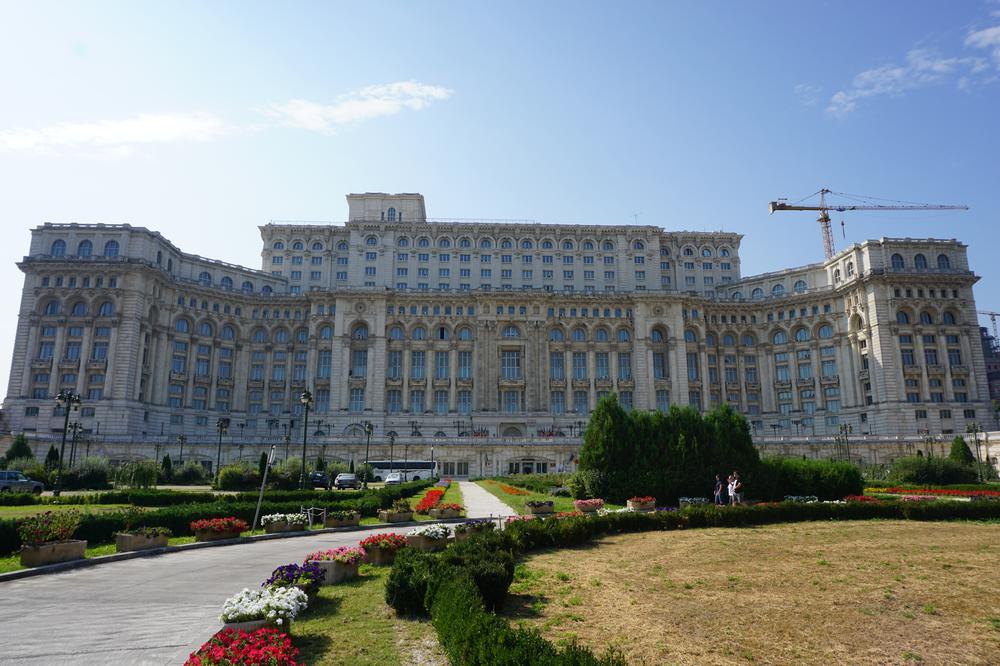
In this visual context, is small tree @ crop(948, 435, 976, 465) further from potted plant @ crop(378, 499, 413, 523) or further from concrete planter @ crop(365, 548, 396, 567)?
concrete planter @ crop(365, 548, 396, 567)

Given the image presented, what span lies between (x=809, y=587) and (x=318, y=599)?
1232cm

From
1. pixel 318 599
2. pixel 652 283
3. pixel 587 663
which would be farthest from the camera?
pixel 652 283

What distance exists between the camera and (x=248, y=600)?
1141 centimetres

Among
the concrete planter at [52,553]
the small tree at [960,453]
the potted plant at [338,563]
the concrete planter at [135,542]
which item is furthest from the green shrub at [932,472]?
the concrete planter at [52,553]

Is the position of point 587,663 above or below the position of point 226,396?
below

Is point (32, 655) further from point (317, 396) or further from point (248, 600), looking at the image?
point (317, 396)

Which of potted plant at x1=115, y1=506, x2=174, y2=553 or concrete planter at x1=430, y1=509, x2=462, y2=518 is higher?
potted plant at x1=115, y1=506, x2=174, y2=553

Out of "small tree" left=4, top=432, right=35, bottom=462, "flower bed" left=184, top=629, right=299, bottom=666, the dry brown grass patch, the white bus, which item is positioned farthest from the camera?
the white bus

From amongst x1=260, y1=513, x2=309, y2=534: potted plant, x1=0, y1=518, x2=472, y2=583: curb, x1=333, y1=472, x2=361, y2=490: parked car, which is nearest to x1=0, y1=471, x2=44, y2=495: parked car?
x1=333, y1=472, x2=361, y2=490: parked car

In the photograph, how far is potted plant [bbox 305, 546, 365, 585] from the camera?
16344 millimetres

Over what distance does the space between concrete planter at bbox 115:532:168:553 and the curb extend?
23 centimetres

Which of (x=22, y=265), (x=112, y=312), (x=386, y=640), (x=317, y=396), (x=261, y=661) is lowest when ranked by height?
(x=386, y=640)

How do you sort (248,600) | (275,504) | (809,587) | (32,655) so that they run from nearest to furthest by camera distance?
(32,655)
(248,600)
(809,587)
(275,504)

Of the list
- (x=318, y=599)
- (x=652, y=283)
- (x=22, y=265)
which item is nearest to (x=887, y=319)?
(x=652, y=283)
